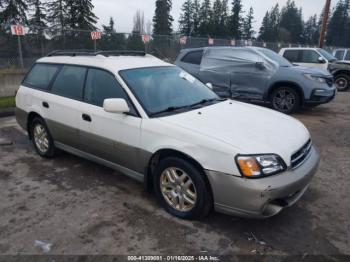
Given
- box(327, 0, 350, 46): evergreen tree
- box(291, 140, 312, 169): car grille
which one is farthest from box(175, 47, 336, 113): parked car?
box(327, 0, 350, 46): evergreen tree

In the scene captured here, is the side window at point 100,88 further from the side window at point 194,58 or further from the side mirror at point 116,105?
the side window at point 194,58

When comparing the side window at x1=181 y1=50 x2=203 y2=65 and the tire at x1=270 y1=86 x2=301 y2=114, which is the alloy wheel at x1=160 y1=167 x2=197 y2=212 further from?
the side window at x1=181 y1=50 x2=203 y2=65

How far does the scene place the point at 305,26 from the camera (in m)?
91.4

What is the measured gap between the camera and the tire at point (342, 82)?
13.2 metres

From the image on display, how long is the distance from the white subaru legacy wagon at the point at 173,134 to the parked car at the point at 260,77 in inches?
173

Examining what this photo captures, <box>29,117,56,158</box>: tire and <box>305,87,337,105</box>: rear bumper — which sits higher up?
<box>305,87,337,105</box>: rear bumper

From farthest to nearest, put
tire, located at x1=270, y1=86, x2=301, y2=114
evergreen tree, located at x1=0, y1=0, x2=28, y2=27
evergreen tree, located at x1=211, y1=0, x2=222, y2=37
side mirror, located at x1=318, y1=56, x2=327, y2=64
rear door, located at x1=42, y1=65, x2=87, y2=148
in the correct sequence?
1. evergreen tree, located at x1=211, y1=0, x2=222, y2=37
2. evergreen tree, located at x1=0, y1=0, x2=28, y2=27
3. side mirror, located at x1=318, y1=56, x2=327, y2=64
4. tire, located at x1=270, y1=86, x2=301, y2=114
5. rear door, located at x1=42, y1=65, x2=87, y2=148

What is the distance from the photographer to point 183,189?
10.8 feet

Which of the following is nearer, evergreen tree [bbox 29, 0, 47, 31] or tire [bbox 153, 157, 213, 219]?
tire [bbox 153, 157, 213, 219]

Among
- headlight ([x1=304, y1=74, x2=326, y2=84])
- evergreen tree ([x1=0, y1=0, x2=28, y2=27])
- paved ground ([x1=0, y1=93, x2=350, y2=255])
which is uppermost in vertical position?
evergreen tree ([x1=0, y1=0, x2=28, y2=27])

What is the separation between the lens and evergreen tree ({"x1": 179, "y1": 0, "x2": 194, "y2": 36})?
66.6m

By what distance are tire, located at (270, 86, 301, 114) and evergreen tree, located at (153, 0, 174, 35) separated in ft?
168

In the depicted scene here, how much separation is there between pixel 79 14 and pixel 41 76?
31056 millimetres

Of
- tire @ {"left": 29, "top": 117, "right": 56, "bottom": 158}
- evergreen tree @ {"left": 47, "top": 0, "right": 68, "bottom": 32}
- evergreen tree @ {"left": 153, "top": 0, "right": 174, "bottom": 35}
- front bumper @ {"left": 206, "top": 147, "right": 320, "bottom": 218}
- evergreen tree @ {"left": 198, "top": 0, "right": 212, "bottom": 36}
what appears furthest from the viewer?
evergreen tree @ {"left": 198, "top": 0, "right": 212, "bottom": 36}
